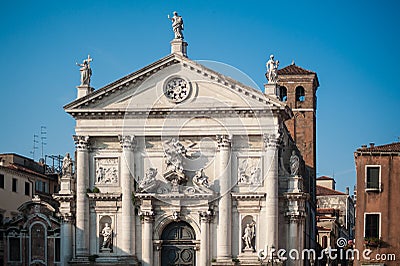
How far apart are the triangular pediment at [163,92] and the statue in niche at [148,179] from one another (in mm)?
2968

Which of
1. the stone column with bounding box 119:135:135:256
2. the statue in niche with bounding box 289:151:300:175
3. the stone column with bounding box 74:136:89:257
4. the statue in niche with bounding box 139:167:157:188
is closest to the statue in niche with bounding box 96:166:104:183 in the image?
the stone column with bounding box 74:136:89:257

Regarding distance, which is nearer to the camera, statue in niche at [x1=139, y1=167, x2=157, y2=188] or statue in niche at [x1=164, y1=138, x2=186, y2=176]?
statue in niche at [x1=164, y1=138, x2=186, y2=176]

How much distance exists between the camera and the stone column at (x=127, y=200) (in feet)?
170

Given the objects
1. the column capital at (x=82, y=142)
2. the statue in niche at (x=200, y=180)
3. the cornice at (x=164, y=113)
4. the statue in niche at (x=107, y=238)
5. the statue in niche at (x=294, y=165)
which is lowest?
the statue in niche at (x=107, y=238)

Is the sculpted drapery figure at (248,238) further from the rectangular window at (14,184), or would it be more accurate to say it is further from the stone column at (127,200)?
the rectangular window at (14,184)

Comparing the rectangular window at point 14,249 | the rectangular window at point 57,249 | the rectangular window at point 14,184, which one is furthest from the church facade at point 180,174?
the rectangular window at point 14,184

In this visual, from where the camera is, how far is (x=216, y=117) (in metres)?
52.0

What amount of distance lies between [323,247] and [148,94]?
2285cm

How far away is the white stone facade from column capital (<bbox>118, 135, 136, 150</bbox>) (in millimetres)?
47

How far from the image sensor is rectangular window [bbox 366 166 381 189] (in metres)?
51.6

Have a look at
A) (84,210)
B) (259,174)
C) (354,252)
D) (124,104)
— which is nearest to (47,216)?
(84,210)

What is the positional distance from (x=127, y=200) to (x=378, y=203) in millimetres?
11629

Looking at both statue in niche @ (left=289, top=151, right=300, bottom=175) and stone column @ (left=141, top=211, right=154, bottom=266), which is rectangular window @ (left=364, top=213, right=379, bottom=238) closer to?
statue in niche @ (left=289, top=151, right=300, bottom=175)

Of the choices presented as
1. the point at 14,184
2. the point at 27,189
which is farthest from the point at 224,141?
the point at 27,189
